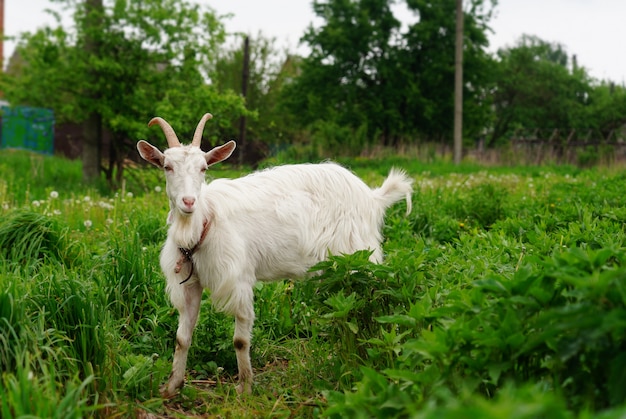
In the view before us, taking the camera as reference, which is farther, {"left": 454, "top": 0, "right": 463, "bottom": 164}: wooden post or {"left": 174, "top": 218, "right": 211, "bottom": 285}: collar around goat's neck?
{"left": 454, "top": 0, "right": 463, "bottom": 164}: wooden post

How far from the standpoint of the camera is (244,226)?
157 inches

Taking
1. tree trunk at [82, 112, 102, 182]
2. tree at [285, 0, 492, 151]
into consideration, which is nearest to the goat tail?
tree trunk at [82, 112, 102, 182]

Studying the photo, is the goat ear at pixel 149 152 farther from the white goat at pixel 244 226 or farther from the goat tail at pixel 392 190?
the goat tail at pixel 392 190

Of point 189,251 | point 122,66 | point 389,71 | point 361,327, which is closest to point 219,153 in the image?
point 189,251

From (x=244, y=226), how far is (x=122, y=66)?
8789mm

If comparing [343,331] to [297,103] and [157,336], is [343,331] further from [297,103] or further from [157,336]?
[297,103]

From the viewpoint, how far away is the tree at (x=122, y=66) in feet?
38.4

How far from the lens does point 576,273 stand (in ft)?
7.22

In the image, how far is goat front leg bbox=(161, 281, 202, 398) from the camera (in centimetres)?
365

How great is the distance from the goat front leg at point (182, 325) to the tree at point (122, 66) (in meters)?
7.96

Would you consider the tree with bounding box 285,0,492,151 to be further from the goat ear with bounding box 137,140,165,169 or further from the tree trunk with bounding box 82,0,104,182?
the goat ear with bounding box 137,140,165,169

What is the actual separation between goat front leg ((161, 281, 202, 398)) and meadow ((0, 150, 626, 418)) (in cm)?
7

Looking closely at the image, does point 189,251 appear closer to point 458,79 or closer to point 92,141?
point 92,141

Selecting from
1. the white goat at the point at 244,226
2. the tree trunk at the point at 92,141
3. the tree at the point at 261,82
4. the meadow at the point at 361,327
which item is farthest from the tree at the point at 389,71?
the white goat at the point at 244,226
